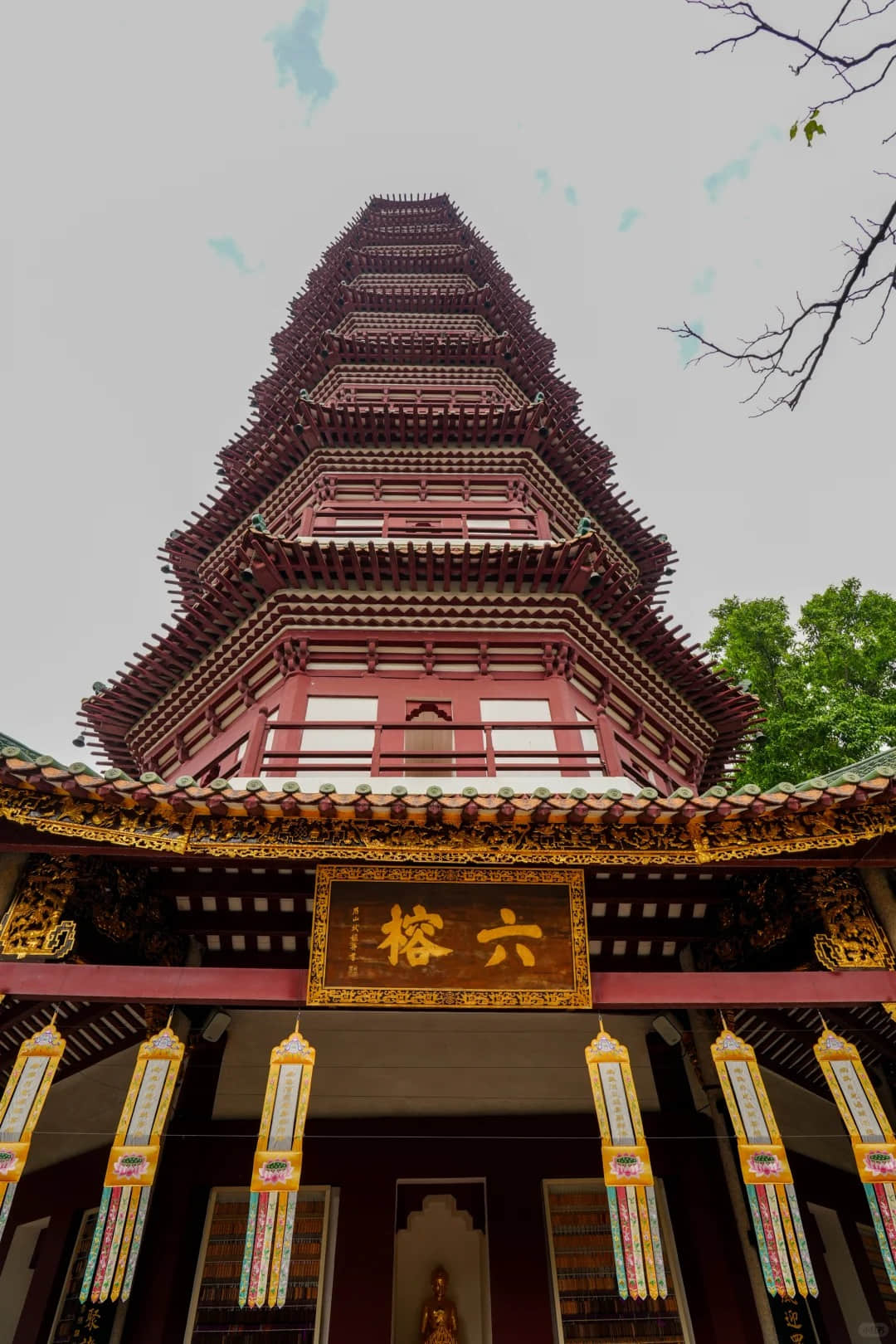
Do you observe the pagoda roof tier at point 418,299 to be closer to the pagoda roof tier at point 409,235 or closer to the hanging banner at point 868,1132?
the pagoda roof tier at point 409,235

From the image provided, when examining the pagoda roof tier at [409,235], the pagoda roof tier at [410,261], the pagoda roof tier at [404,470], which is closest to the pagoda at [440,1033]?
the pagoda roof tier at [404,470]

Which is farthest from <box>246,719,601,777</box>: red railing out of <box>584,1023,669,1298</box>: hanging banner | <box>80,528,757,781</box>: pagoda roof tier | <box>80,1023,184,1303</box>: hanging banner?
<box>80,1023,184,1303</box>: hanging banner

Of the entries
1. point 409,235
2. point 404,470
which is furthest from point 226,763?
point 409,235

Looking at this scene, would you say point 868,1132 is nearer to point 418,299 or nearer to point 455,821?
point 455,821

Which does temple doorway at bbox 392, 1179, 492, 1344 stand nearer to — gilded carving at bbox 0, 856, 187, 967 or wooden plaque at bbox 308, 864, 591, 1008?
wooden plaque at bbox 308, 864, 591, 1008

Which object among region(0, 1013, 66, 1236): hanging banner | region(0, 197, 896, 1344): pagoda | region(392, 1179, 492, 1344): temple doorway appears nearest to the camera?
region(0, 1013, 66, 1236): hanging banner

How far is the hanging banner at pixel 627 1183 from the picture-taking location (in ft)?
19.0

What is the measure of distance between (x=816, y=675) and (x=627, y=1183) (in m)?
14.1

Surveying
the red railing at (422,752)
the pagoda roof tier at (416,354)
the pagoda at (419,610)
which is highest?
the pagoda roof tier at (416,354)

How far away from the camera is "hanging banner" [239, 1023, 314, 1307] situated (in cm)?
567

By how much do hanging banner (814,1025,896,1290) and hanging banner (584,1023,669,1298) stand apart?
1.41 metres

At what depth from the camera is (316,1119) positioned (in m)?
7.94

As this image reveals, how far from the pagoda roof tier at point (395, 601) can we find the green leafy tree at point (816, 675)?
4173mm

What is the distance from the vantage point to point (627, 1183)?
19.5 ft
